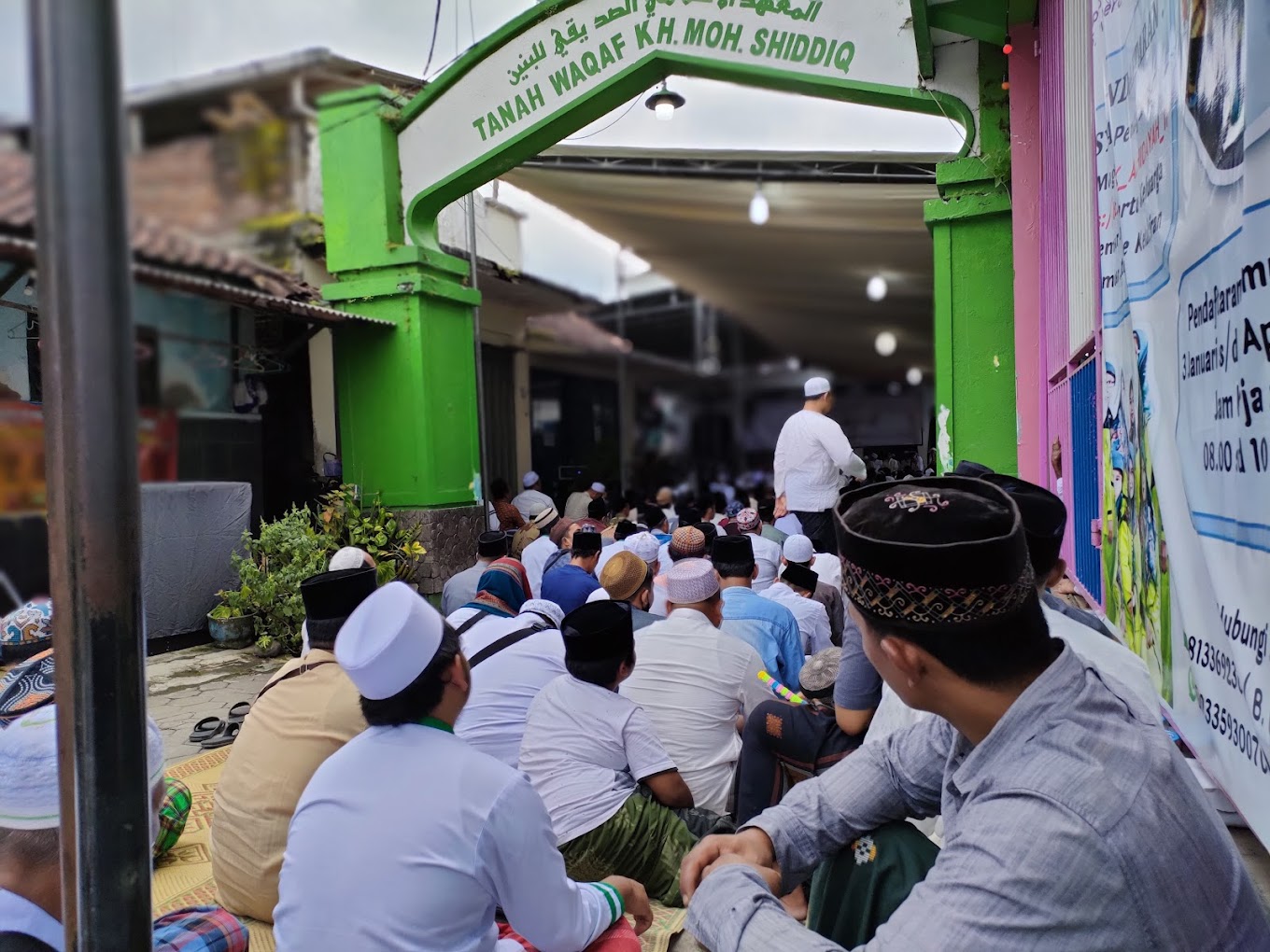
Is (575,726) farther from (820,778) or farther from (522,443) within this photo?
(522,443)

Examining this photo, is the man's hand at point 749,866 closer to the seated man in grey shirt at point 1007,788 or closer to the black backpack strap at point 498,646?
the seated man in grey shirt at point 1007,788

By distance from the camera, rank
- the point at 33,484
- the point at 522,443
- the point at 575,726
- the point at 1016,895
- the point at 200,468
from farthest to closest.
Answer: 1. the point at 522,443
2. the point at 575,726
3. the point at 200,468
4. the point at 1016,895
5. the point at 33,484

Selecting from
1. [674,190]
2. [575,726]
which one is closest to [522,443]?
[575,726]

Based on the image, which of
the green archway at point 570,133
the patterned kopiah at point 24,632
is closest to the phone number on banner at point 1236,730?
the green archway at point 570,133

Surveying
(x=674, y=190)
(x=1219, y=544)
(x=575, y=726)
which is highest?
(x=674, y=190)

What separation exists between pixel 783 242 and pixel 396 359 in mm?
5597

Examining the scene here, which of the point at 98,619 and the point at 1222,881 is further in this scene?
the point at 1222,881

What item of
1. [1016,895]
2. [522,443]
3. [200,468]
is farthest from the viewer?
[522,443]

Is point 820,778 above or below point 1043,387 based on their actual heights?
below

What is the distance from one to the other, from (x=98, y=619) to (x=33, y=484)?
146mm

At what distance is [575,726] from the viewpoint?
2.63 metres

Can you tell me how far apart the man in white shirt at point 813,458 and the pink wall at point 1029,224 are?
125 cm

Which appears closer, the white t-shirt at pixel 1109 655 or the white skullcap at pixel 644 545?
the white t-shirt at pixel 1109 655

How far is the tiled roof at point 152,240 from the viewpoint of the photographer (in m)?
0.60
